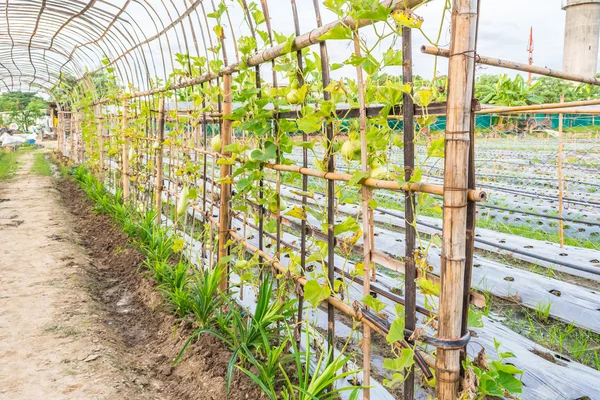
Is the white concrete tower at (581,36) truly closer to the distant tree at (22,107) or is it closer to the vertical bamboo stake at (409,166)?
the vertical bamboo stake at (409,166)

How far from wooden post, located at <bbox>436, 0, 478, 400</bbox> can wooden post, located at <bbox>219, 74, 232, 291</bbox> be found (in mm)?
1746

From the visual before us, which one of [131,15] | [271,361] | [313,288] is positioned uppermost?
[131,15]

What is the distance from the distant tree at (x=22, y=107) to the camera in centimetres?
3719

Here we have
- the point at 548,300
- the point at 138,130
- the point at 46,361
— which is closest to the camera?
the point at 46,361

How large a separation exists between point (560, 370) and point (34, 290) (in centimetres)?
335

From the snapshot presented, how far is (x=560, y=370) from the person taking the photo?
2.13m

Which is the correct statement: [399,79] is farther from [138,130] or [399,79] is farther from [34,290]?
[138,130]

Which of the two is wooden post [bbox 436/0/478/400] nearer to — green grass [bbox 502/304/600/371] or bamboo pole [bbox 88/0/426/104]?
bamboo pole [bbox 88/0/426/104]

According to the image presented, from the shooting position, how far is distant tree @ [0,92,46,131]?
37194 mm

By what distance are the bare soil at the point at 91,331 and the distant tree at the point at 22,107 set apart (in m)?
37.2

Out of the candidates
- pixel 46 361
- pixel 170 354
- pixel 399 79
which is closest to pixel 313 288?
pixel 399 79

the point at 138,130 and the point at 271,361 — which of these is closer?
the point at 271,361

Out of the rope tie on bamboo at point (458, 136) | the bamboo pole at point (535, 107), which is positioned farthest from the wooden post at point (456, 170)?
the bamboo pole at point (535, 107)

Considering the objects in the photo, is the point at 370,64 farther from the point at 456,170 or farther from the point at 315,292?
the point at 315,292
